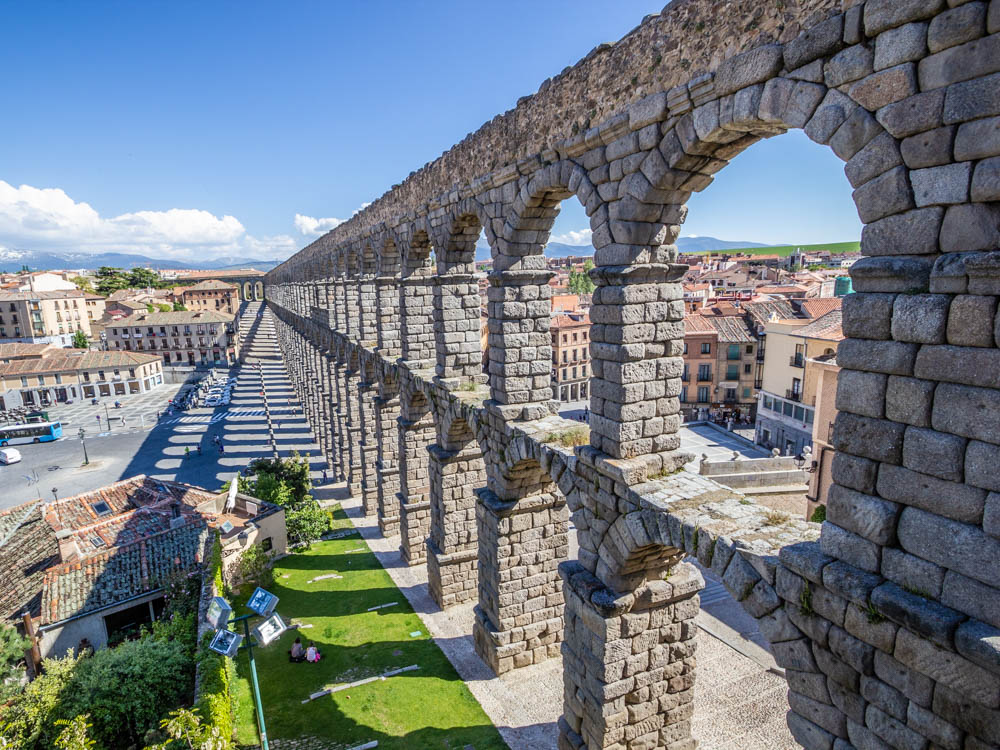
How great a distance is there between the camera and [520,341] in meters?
12.2

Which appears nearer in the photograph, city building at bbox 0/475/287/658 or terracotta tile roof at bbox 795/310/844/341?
city building at bbox 0/475/287/658

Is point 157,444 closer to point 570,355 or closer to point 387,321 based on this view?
point 387,321

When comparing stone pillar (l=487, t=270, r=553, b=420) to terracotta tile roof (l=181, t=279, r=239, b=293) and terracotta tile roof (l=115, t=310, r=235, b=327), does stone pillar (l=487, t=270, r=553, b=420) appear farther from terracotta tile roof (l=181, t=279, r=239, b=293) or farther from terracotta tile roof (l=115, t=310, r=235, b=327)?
terracotta tile roof (l=181, t=279, r=239, b=293)

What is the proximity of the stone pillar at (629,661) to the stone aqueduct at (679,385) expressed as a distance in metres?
0.05

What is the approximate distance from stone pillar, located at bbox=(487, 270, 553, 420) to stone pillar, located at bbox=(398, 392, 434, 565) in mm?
6774

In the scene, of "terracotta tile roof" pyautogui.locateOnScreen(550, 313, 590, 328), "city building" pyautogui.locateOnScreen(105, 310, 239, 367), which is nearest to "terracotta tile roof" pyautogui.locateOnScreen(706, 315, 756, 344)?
"terracotta tile roof" pyautogui.locateOnScreen(550, 313, 590, 328)

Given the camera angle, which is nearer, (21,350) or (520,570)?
(520,570)

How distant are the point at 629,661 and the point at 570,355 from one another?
132 feet

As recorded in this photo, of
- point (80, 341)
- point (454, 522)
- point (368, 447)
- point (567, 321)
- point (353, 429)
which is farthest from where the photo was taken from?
point (80, 341)

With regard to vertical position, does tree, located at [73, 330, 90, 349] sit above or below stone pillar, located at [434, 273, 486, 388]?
below

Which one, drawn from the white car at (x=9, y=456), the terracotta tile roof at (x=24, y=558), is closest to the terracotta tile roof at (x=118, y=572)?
the terracotta tile roof at (x=24, y=558)

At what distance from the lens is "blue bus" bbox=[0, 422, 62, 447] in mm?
45969

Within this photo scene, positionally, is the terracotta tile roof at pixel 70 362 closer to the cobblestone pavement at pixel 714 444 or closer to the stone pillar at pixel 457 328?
the cobblestone pavement at pixel 714 444

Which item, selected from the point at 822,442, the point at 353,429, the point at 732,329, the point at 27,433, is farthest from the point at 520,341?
the point at 27,433
